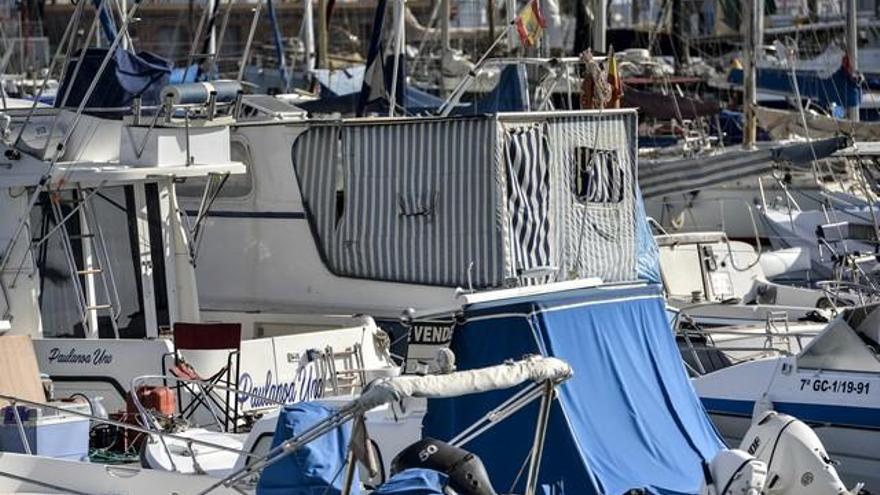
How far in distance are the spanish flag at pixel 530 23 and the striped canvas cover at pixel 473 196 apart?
2840mm

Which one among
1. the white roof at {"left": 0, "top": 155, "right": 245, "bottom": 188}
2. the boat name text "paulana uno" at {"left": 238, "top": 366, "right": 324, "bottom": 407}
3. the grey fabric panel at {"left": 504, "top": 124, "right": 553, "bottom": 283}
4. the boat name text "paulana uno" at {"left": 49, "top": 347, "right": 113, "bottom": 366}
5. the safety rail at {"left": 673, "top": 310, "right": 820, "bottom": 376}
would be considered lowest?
the safety rail at {"left": 673, "top": 310, "right": 820, "bottom": 376}

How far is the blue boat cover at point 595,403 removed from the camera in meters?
10.1

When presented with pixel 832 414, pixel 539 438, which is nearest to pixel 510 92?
pixel 832 414

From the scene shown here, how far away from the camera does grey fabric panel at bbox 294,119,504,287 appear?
15.1 metres

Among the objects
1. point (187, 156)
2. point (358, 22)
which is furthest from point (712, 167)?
point (358, 22)

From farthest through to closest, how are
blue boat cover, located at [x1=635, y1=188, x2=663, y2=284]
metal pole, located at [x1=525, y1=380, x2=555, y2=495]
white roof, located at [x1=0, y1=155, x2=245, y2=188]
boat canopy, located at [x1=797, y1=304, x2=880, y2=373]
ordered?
blue boat cover, located at [x1=635, y1=188, x2=663, y2=284], boat canopy, located at [x1=797, y1=304, x2=880, y2=373], white roof, located at [x1=0, y1=155, x2=245, y2=188], metal pole, located at [x1=525, y1=380, x2=555, y2=495]

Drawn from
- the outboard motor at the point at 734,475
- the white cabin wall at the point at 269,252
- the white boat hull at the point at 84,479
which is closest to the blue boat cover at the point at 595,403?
the outboard motor at the point at 734,475

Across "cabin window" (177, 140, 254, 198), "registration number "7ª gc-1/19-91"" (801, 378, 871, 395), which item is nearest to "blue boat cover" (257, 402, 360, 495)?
"registration number "7ª gc-1/19-91"" (801, 378, 871, 395)

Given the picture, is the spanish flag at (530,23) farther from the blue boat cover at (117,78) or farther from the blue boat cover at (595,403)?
the blue boat cover at (595,403)

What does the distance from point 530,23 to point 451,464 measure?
10.2 meters

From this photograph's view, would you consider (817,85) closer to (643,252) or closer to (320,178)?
(643,252)

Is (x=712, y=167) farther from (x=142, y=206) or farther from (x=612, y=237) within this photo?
(x=142, y=206)

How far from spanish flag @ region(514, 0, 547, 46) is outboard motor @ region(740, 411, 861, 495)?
330 inches

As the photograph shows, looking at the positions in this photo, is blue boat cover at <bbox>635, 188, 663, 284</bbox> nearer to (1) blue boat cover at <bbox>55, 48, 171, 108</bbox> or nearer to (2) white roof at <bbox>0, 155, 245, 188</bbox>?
(2) white roof at <bbox>0, 155, 245, 188</bbox>
